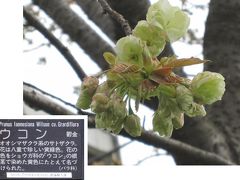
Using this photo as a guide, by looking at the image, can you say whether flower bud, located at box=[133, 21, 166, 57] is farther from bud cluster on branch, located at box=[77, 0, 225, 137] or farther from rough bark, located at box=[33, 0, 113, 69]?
rough bark, located at box=[33, 0, 113, 69]

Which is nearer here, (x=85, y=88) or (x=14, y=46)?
(x=85, y=88)

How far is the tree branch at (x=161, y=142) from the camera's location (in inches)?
44.4

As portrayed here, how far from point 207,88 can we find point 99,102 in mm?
113

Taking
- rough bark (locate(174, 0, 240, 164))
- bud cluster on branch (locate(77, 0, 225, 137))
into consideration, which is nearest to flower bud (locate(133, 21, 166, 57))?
bud cluster on branch (locate(77, 0, 225, 137))

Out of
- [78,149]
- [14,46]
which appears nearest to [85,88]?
[78,149]

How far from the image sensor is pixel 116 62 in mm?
611

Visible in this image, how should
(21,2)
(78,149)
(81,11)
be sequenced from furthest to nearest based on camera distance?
(81,11), (21,2), (78,149)

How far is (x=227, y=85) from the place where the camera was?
1198mm

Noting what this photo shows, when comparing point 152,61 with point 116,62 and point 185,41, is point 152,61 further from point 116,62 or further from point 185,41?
point 185,41

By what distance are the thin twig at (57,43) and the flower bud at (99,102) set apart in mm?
484

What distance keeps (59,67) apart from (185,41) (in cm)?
28

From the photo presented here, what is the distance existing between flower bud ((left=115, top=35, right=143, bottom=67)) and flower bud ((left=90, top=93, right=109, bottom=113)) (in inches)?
1.8

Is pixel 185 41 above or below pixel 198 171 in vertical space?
above

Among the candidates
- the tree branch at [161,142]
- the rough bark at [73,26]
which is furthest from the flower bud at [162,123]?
the rough bark at [73,26]
